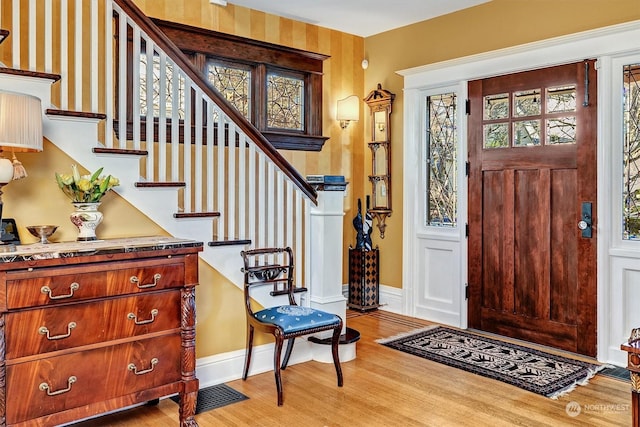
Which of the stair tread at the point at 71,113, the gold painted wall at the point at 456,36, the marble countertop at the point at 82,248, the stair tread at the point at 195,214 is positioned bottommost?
the marble countertop at the point at 82,248

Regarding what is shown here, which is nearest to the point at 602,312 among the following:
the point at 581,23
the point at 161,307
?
the point at 581,23

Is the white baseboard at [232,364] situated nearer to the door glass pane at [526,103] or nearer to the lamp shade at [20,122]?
the lamp shade at [20,122]

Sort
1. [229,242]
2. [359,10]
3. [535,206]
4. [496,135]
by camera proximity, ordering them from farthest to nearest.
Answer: [359,10]
[496,135]
[535,206]
[229,242]

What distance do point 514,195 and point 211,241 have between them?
2.54 meters

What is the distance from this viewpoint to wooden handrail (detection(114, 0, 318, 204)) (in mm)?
2914

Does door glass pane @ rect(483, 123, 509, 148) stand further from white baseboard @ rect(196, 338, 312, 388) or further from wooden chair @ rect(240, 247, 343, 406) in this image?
white baseboard @ rect(196, 338, 312, 388)

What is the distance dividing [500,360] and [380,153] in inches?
99.5

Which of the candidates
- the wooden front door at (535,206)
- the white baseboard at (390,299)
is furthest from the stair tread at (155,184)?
the white baseboard at (390,299)

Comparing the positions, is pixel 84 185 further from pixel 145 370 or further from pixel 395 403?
pixel 395 403

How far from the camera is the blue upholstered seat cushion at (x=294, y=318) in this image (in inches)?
118

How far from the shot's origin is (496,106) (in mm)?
4449

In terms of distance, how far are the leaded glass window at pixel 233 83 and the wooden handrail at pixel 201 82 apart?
1352 millimetres

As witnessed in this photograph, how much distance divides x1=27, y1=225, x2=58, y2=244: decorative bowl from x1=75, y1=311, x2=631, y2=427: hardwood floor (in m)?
1.01

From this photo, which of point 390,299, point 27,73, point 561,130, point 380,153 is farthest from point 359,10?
point 27,73
